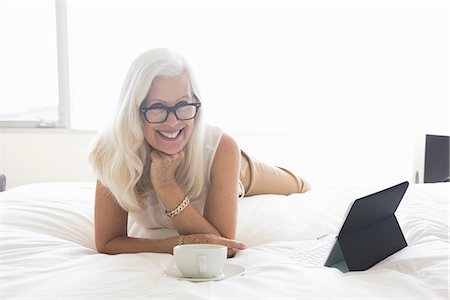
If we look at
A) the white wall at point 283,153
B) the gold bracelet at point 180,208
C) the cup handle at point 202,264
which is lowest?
the white wall at point 283,153

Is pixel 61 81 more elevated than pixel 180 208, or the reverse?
pixel 61 81

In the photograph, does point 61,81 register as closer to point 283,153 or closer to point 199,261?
point 283,153

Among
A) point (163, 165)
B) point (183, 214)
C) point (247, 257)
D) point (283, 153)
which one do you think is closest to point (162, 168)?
point (163, 165)

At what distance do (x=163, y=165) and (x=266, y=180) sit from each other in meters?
0.71

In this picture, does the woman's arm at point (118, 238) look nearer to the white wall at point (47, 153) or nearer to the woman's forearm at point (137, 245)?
the woman's forearm at point (137, 245)

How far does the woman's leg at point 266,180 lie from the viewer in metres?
2.01

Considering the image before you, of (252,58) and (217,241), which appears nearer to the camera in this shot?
(217,241)

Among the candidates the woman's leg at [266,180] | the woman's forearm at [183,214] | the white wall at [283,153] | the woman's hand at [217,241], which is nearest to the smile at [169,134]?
the woman's forearm at [183,214]

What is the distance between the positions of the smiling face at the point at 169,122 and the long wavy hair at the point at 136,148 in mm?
14

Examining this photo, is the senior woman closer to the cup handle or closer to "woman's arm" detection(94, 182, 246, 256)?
"woman's arm" detection(94, 182, 246, 256)

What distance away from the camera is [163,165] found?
1.42m

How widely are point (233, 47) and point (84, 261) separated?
2393 millimetres

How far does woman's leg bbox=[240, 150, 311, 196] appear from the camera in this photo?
2.01 metres

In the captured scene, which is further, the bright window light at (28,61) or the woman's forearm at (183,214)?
the bright window light at (28,61)
